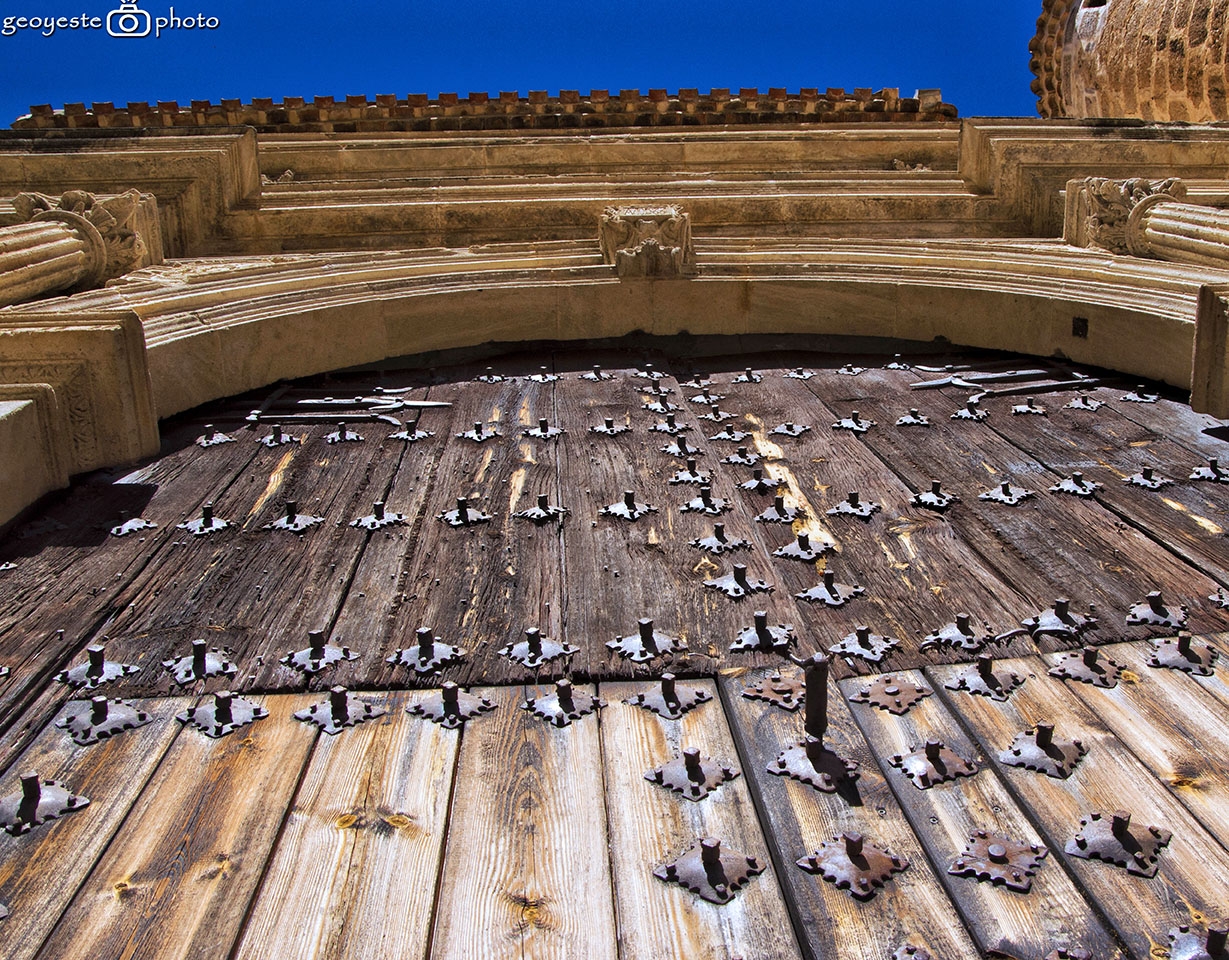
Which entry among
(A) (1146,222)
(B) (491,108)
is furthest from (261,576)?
(B) (491,108)

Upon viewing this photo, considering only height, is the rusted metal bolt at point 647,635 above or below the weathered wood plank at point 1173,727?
above

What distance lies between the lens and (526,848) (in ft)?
5.98

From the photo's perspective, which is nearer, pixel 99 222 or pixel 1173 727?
pixel 1173 727

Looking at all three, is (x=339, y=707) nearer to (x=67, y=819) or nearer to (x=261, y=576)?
(x=67, y=819)

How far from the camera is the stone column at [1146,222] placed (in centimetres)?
552

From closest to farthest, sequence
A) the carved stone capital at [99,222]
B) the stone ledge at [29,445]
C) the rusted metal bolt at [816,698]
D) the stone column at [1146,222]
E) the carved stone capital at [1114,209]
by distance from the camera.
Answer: the rusted metal bolt at [816,698], the stone ledge at [29,445], the stone column at [1146,222], the carved stone capital at [99,222], the carved stone capital at [1114,209]

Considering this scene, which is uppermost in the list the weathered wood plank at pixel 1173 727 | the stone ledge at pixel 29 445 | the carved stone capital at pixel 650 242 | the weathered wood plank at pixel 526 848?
the carved stone capital at pixel 650 242

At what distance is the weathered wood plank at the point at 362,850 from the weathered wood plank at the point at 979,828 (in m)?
0.92

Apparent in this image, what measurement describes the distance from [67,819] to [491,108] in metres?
14.1

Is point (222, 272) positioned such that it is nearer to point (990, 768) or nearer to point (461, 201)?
point (461, 201)

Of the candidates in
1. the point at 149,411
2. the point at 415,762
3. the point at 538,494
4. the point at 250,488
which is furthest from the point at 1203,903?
the point at 149,411

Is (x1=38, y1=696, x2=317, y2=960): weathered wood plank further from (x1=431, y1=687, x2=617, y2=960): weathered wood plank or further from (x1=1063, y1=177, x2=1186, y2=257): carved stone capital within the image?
(x1=1063, y1=177, x2=1186, y2=257): carved stone capital

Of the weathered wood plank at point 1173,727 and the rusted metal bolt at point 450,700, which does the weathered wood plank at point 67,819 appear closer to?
A: the rusted metal bolt at point 450,700

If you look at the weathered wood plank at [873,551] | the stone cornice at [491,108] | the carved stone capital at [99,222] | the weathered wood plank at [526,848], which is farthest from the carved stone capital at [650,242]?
the stone cornice at [491,108]
